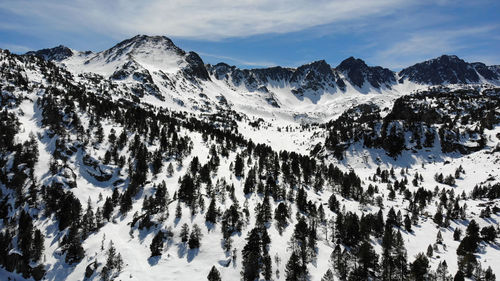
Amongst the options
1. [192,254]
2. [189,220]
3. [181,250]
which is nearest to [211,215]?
[189,220]

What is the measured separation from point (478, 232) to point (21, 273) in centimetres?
21293

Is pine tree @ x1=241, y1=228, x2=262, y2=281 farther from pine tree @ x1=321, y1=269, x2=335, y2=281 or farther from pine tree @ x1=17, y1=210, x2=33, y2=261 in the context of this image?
pine tree @ x1=17, y1=210, x2=33, y2=261

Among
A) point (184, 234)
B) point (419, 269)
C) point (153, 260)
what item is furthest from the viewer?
point (184, 234)

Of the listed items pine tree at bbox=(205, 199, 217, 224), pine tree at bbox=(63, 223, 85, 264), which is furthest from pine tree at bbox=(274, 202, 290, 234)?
pine tree at bbox=(63, 223, 85, 264)

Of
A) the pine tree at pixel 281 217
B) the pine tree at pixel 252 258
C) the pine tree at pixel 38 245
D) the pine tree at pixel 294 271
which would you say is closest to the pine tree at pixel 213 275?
the pine tree at pixel 252 258

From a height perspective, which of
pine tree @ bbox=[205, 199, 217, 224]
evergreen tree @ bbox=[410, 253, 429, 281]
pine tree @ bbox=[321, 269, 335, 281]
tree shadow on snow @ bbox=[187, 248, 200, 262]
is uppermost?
pine tree @ bbox=[205, 199, 217, 224]

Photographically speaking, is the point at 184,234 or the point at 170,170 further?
the point at 170,170

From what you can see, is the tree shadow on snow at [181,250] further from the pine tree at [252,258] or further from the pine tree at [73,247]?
the pine tree at [73,247]

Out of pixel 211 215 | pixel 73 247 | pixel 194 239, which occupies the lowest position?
pixel 73 247

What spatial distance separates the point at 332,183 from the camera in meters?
193

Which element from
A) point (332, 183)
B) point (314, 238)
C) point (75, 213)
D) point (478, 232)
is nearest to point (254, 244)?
point (314, 238)

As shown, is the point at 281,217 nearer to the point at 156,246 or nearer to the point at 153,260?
the point at 156,246

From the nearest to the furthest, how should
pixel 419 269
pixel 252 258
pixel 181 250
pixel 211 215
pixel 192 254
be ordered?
pixel 252 258, pixel 419 269, pixel 192 254, pixel 181 250, pixel 211 215

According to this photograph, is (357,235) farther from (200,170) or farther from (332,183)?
(200,170)
